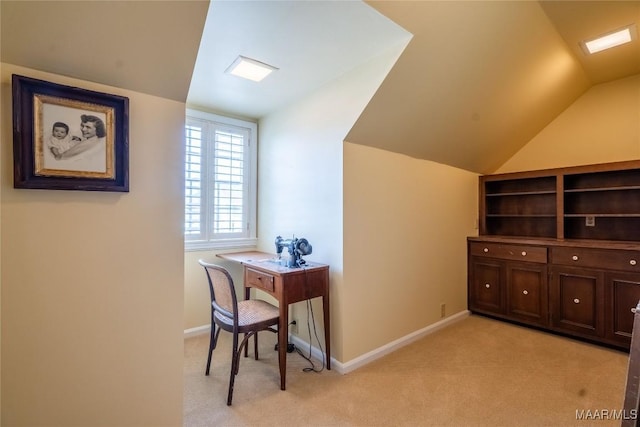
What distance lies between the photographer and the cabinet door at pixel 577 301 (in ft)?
9.37

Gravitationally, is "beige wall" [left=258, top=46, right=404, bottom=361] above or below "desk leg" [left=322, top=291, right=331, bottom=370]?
above

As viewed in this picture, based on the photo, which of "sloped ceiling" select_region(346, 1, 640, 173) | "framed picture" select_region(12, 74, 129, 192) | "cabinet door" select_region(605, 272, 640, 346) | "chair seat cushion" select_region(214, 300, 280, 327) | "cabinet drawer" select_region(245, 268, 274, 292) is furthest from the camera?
"cabinet door" select_region(605, 272, 640, 346)

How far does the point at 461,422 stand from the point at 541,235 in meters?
2.81

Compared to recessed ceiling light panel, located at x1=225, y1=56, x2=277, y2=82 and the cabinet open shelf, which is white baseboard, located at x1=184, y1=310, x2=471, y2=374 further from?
recessed ceiling light panel, located at x1=225, y1=56, x2=277, y2=82

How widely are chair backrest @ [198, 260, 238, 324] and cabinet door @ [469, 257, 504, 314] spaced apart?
2.99 meters

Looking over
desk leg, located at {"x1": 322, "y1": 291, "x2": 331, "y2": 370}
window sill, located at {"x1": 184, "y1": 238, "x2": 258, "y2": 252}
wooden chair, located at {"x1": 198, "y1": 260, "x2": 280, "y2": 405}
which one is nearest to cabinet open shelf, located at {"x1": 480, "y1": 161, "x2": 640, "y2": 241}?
desk leg, located at {"x1": 322, "y1": 291, "x2": 331, "y2": 370}

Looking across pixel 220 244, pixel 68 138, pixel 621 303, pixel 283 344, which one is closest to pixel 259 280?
pixel 283 344

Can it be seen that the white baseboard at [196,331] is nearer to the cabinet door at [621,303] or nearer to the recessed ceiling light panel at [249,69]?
the recessed ceiling light panel at [249,69]

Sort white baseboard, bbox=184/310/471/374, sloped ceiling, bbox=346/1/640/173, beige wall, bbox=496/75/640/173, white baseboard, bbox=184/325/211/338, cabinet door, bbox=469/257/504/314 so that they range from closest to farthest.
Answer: sloped ceiling, bbox=346/1/640/173 < white baseboard, bbox=184/310/471/374 < white baseboard, bbox=184/325/211/338 < beige wall, bbox=496/75/640/173 < cabinet door, bbox=469/257/504/314

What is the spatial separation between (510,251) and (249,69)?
331 cm

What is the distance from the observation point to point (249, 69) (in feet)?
7.64

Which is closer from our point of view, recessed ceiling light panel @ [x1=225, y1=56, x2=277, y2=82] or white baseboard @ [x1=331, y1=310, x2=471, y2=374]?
recessed ceiling light panel @ [x1=225, y1=56, x2=277, y2=82]

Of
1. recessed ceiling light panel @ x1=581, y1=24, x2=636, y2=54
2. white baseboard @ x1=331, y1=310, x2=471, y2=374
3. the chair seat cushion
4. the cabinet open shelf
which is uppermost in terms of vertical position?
recessed ceiling light panel @ x1=581, y1=24, x2=636, y2=54

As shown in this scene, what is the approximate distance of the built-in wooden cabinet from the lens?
279 centimetres
